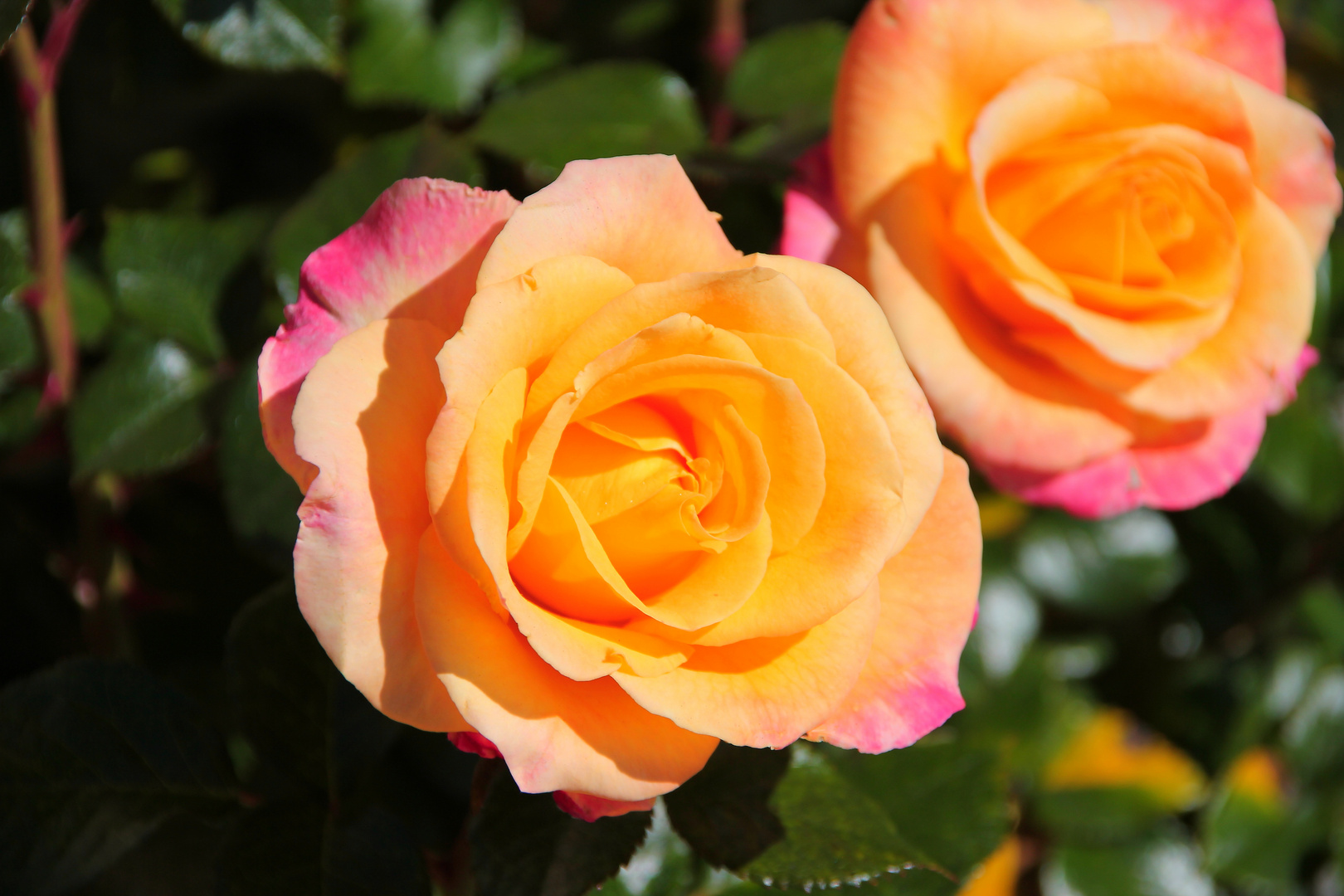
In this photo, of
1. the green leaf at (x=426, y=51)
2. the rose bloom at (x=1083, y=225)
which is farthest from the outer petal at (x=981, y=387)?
the green leaf at (x=426, y=51)

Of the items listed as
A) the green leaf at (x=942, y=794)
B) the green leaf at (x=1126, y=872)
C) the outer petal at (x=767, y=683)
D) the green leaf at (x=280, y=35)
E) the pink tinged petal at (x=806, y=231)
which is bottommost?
the green leaf at (x=1126, y=872)

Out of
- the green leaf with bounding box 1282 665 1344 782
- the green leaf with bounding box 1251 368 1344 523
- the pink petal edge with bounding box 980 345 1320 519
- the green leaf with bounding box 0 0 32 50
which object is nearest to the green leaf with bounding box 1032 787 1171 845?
the green leaf with bounding box 1282 665 1344 782

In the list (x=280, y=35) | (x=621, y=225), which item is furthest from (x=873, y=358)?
(x=280, y=35)

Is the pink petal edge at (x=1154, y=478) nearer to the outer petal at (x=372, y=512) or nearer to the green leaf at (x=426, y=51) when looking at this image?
the outer petal at (x=372, y=512)

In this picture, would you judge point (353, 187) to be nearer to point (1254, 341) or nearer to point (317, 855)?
point (317, 855)

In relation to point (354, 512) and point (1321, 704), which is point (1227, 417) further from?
point (1321, 704)

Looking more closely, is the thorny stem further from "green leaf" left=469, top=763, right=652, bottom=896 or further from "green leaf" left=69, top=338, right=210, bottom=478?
"green leaf" left=469, top=763, right=652, bottom=896

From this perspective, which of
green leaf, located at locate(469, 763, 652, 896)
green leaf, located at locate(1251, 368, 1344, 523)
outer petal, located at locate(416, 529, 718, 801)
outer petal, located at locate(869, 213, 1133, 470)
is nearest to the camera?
outer petal, located at locate(416, 529, 718, 801)
